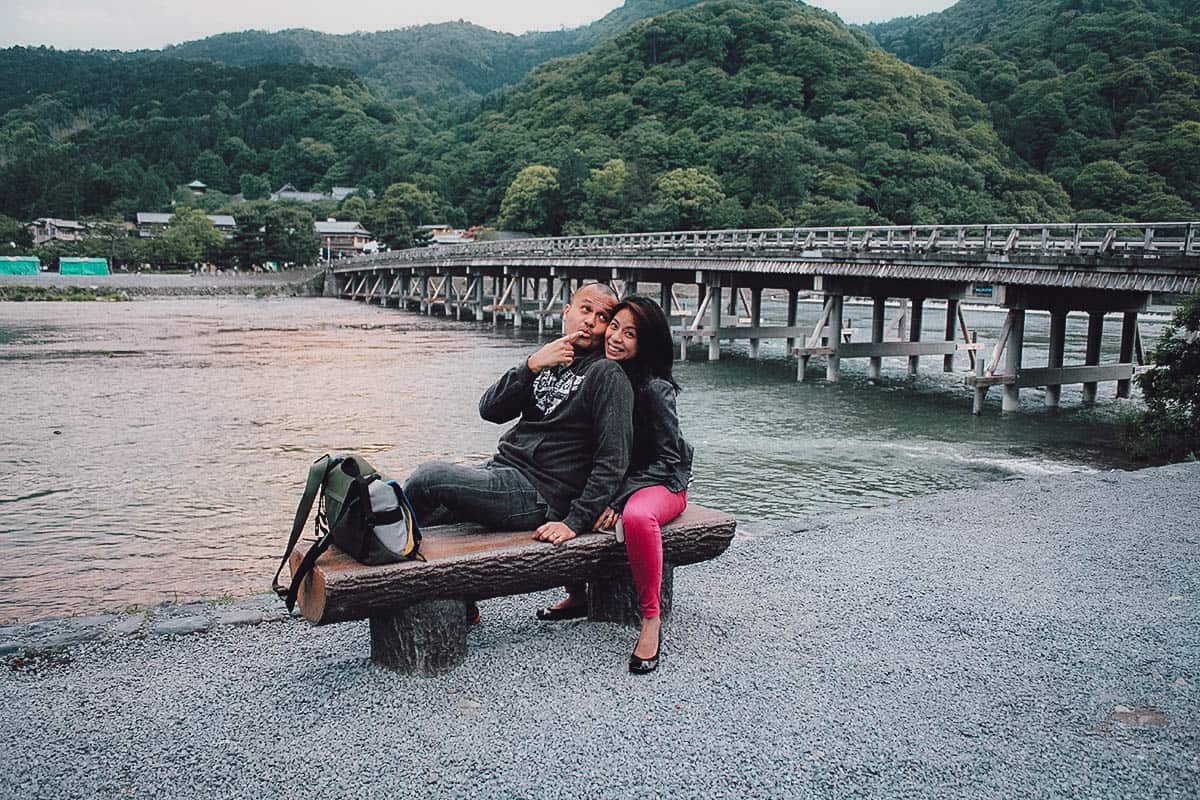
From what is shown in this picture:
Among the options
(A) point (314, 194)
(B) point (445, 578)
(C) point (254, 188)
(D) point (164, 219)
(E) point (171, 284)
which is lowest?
(E) point (171, 284)

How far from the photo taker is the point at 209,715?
11.9ft

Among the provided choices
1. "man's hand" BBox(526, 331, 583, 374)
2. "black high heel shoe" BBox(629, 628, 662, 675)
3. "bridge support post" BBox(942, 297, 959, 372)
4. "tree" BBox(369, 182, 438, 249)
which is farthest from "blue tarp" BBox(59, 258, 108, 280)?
"black high heel shoe" BBox(629, 628, 662, 675)

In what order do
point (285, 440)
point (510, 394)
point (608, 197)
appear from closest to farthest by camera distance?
point (510, 394) → point (285, 440) → point (608, 197)

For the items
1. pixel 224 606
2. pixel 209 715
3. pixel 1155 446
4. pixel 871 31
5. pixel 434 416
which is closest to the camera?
pixel 209 715

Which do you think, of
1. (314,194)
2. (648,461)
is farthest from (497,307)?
(314,194)

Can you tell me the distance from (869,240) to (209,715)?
19399mm

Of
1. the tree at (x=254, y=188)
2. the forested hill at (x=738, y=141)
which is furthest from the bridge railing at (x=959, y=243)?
the tree at (x=254, y=188)

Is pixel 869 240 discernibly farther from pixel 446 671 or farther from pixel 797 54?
pixel 797 54

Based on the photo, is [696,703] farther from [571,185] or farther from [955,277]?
[571,185]

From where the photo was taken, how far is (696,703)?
3.74m

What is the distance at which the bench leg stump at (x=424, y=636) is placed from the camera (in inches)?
154

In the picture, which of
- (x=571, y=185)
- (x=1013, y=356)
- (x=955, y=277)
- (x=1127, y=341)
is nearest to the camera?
(x=1013, y=356)

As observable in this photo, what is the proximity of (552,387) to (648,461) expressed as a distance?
56 cm

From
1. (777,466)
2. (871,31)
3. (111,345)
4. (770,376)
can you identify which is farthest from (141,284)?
(871,31)
